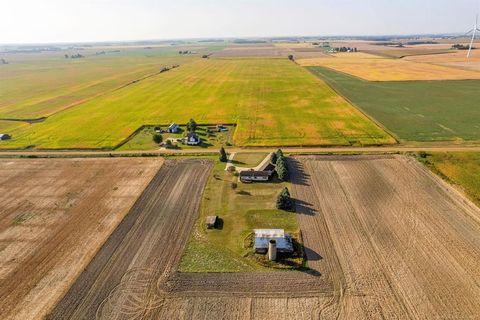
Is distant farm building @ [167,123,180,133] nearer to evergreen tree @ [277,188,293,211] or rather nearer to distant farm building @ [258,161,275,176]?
distant farm building @ [258,161,275,176]

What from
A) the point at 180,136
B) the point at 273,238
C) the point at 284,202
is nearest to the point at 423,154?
the point at 284,202

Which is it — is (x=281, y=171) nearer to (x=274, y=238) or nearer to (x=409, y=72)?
(x=274, y=238)

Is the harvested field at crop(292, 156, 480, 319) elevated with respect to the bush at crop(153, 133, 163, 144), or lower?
lower

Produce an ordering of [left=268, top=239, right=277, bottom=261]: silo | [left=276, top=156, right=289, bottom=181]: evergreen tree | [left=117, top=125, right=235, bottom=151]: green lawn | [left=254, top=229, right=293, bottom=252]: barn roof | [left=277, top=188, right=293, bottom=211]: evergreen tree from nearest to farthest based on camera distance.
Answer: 1. [left=268, top=239, right=277, bottom=261]: silo
2. [left=254, top=229, right=293, bottom=252]: barn roof
3. [left=277, top=188, right=293, bottom=211]: evergreen tree
4. [left=276, top=156, right=289, bottom=181]: evergreen tree
5. [left=117, top=125, right=235, bottom=151]: green lawn

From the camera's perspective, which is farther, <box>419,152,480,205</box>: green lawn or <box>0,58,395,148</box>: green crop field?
<box>0,58,395,148</box>: green crop field

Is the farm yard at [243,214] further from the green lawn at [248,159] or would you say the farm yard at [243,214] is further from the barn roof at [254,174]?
the green lawn at [248,159]

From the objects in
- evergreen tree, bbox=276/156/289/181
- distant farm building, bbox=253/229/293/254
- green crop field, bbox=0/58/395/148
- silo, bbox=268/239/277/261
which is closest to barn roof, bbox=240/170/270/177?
evergreen tree, bbox=276/156/289/181
